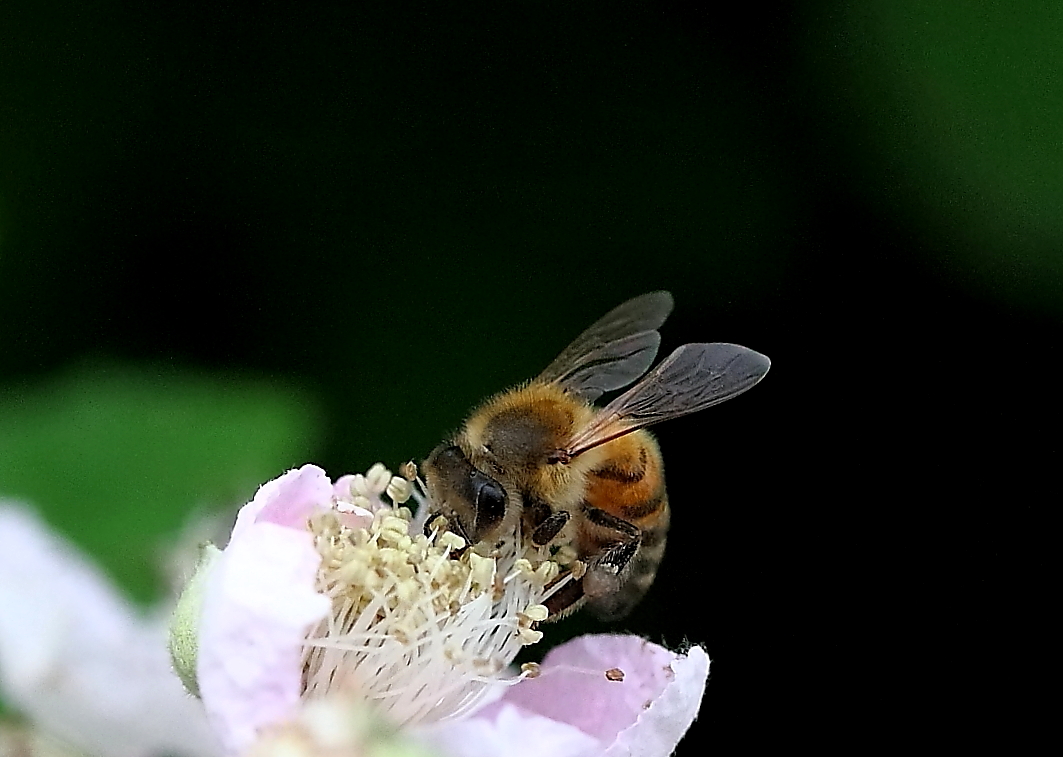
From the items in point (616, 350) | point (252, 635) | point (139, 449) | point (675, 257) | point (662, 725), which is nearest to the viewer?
point (252, 635)

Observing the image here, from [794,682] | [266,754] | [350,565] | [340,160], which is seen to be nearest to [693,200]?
[340,160]

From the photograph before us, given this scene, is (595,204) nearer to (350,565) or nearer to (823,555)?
(823,555)

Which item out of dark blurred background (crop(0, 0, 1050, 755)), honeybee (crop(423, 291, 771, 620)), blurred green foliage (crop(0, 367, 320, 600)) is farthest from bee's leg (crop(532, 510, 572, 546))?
dark blurred background (crop(0, 0, 1050, 755))

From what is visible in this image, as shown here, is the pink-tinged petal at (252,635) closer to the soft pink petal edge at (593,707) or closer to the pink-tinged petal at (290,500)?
the pink-tinged petal at (290,500)

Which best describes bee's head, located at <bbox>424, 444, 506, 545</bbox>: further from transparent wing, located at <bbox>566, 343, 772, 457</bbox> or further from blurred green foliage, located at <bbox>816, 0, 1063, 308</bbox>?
blurred green foliage, located at <bbox>816, 0, 1063, 308</bbox>

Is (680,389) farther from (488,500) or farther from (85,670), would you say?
(85,670)

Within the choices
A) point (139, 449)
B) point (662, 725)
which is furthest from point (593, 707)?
point (139, 449)
